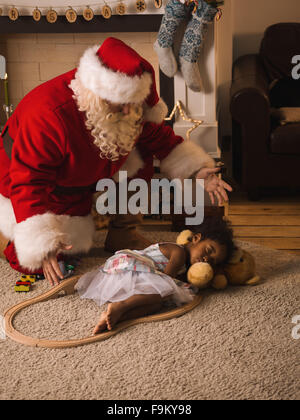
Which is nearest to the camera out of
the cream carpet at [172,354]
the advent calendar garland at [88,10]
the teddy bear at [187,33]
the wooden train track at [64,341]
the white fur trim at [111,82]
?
the cream carpet at [172,354]

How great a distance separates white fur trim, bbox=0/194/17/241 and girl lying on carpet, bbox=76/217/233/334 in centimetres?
40

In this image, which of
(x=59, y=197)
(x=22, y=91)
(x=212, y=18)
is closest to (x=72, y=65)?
(x=22, y=91)

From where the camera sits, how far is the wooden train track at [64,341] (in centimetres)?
161

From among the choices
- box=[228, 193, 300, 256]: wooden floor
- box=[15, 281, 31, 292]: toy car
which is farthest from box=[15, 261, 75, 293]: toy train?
box=[228, 193, 300, 256]: wooden floor

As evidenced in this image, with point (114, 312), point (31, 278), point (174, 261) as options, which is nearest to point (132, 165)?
point (174, 261)

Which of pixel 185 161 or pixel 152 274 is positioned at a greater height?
pixel 185 161

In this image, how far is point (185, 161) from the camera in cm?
228

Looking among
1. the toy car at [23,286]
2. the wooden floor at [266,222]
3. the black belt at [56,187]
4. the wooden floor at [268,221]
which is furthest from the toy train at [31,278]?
the wooden floor at [268,221]

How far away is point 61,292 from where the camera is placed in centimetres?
198

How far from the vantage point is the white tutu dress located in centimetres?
180

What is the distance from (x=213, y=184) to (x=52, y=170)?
0.67 m

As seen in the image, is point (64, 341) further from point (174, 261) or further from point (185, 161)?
point (185, 161)

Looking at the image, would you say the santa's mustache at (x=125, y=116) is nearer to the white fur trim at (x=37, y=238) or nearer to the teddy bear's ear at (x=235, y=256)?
the white fur trim at (x=37, y=238)

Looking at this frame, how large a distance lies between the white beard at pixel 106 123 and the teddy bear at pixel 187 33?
0.96 metres
